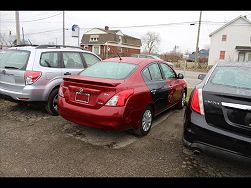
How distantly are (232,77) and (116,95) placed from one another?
1870mm

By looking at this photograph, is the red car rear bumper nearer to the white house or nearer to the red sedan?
the red sedan

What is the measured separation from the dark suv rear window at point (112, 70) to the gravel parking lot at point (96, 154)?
115 centimetres

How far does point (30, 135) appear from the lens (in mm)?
4570

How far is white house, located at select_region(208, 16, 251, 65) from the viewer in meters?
38.9

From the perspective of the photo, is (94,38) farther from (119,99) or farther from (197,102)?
(197,102)

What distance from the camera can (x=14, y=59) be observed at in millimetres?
5664

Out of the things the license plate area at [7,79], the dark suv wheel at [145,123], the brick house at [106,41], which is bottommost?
the dark suv wheel at [145,123]

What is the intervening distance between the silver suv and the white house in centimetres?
3854

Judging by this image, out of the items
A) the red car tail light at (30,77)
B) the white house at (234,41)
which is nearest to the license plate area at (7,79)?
the red car tail light at (30,77)

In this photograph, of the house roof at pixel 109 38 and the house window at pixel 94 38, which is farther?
the house window at pixel 94 38

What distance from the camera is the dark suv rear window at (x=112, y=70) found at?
455cm

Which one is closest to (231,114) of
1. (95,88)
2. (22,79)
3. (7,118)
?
(95,88)

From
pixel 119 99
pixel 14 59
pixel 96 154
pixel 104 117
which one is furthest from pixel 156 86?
pixel 14 59

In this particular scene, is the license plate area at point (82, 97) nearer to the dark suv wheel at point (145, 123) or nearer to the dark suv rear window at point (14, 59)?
the dark suv wheel at point (145, 123)
